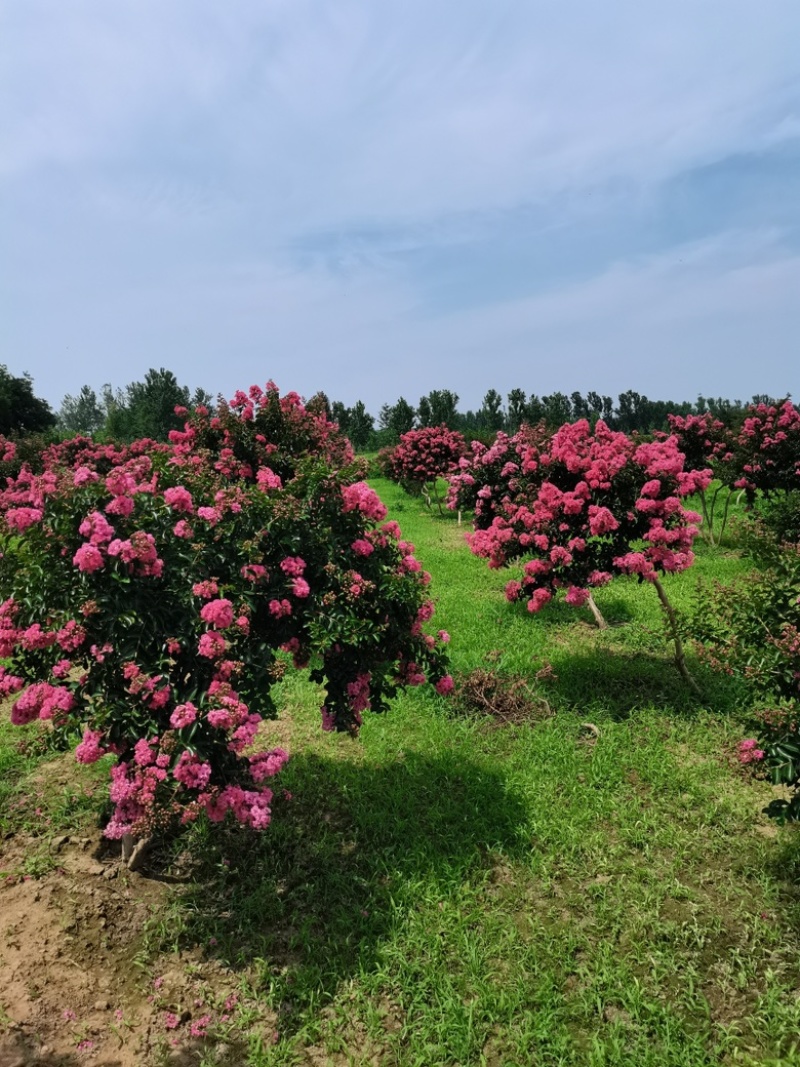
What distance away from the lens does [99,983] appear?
331 cm

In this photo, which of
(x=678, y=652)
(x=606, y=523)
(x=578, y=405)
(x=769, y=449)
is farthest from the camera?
(x=578, y=405)

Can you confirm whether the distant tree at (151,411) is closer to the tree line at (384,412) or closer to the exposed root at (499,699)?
the tree line at (384,412)

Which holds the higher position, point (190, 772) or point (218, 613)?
point (218, 613)

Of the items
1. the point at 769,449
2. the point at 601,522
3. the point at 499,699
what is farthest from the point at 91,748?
the point at 769,449

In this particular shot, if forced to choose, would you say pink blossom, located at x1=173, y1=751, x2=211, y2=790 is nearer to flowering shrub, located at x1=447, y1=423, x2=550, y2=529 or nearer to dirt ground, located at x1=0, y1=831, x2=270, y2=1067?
dirt ground, located at x1=0, y1=831, x2=270, y2=1067

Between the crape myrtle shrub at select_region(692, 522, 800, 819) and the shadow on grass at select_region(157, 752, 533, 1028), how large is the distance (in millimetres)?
1783

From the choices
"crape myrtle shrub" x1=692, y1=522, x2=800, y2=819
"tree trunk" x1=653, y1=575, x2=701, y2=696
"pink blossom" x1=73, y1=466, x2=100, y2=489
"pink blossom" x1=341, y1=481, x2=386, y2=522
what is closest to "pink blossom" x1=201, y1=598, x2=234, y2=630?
"pink blossom" x1=73, y1=466, x2=100, y2=489

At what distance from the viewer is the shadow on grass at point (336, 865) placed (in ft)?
11.5

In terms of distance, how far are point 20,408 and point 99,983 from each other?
45791mm

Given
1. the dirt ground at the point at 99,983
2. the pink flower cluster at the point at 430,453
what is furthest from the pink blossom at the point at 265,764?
the pink flower cluster at the point at 430,453

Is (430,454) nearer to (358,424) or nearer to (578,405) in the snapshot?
(358,424)

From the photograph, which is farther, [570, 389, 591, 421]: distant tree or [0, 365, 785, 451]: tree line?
[570, 389, 591, 421]: distant tree

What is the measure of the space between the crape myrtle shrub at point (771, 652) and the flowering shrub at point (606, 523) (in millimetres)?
1195

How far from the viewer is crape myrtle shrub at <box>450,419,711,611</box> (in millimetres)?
5742
